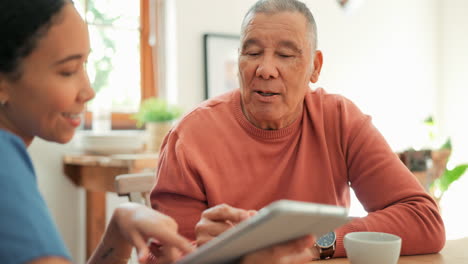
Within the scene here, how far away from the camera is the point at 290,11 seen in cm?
131

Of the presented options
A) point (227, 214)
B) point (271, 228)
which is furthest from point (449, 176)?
point (271, 228)

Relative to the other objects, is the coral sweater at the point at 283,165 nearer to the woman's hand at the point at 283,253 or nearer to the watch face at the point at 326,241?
the watch face at the point at 326,241

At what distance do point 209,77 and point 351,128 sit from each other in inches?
83.6

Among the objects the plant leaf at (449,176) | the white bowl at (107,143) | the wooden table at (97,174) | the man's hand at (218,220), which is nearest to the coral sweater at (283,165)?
the man's hand at (218,220)

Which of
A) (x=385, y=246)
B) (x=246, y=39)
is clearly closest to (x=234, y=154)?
(x=246, y=39)

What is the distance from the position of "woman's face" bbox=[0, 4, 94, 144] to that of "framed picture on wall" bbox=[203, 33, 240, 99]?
2.67 m

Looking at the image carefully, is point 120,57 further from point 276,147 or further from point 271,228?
point 271,228

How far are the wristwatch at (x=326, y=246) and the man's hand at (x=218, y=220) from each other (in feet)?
0.76

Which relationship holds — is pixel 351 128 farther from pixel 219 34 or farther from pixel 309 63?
pixel 219 34

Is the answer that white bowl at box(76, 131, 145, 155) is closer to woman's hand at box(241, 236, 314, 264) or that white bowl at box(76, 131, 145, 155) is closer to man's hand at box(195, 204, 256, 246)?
man's hand at box(195, 204, 256, 246)

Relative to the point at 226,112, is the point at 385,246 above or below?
below

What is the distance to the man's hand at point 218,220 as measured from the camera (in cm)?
87

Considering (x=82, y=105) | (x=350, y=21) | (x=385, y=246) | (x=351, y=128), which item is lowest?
(x=385, y=246)

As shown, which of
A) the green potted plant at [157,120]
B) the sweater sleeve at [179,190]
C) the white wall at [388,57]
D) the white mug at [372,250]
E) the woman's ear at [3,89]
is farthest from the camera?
the white wall at [388,57]
